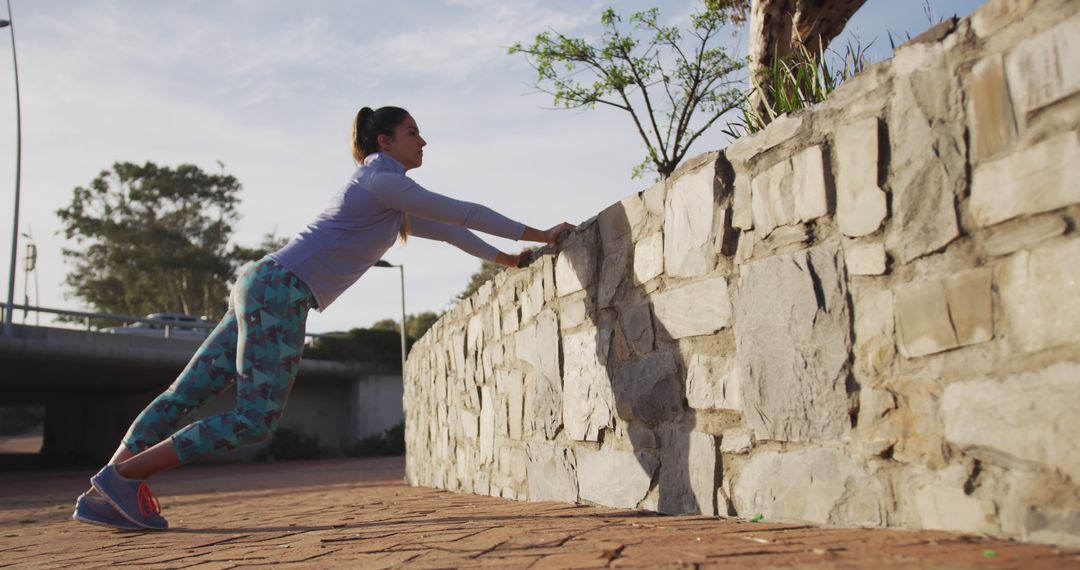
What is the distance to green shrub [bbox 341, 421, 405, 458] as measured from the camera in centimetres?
2427

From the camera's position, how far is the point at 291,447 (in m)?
24.5

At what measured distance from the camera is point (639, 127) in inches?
558

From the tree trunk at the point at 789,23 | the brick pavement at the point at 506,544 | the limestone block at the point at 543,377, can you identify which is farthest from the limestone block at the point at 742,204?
the tree trunk at the point at 789,23

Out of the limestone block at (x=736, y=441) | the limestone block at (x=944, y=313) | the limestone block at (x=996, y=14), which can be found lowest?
the limestone block at (x=736, y=441)

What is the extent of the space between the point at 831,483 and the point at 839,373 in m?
0.27

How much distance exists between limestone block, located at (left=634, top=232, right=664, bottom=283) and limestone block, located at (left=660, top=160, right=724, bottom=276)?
26 mm

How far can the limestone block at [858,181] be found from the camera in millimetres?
2075

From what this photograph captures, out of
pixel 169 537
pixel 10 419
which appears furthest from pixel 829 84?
pixel 10 419

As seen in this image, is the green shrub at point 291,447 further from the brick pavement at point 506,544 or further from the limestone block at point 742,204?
the limestone block at point 742,204

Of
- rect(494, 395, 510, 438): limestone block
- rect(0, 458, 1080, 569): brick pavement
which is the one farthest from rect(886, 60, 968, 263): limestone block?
rect(494, 395, 510, 438): limestone block

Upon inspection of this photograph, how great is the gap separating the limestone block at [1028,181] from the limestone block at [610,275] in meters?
1.57

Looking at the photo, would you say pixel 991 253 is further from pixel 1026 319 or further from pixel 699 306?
pixel 699 306

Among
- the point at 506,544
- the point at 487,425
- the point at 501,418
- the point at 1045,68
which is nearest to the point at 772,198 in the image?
the point at 1045,68

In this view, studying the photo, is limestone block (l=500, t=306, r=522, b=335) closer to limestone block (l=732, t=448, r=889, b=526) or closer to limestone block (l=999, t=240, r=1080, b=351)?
limestone block (l=732, t=448, r=889, b=526)
